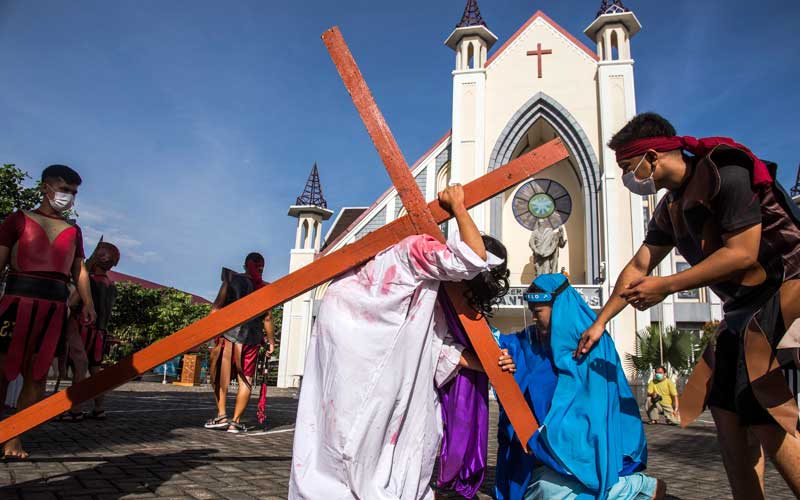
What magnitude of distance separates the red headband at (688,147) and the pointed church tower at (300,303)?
1872cm

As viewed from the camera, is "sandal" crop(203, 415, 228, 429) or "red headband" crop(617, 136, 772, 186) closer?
"red headband" crop(617, 136, 772, 186)

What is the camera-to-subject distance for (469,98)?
20.1 m

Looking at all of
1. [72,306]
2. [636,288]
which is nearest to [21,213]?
[72,306]

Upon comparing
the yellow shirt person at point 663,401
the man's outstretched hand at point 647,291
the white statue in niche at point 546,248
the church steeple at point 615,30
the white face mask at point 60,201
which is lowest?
the yellow shirt person at point 663,401

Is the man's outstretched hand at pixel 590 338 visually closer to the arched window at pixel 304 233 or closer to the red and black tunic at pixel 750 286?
the red and black tunic at pixel 750 286

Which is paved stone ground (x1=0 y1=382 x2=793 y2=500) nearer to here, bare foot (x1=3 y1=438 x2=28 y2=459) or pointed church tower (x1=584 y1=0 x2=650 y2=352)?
bare foot (x1=3 y1=438 x2=28 y2=459)

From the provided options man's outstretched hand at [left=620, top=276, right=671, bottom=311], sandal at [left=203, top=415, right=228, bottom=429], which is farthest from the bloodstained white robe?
sandal at [left=203, top=415, right=228, bottom=429]

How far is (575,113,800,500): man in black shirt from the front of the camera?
196 centimetres

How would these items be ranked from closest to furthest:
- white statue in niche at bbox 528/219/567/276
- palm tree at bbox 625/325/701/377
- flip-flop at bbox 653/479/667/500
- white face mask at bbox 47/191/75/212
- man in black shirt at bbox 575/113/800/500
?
man in black shirt at bbox 575/113/800/500, flip-flop at bbox 653/479/667/500, white face mask at bbox 47/191/75/212, palm tree at bbox 625/325/701/377, white statue in niche at bbox 528/219/567/276

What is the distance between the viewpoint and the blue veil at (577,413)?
2562 millimetres

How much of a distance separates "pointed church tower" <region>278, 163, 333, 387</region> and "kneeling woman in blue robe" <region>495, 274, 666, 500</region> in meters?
17.9

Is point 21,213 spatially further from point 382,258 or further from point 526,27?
point 526,27

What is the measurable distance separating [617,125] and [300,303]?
45.6 ft

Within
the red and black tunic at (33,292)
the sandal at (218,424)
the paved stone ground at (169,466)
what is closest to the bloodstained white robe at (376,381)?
the paved stone ground at (169,466)
